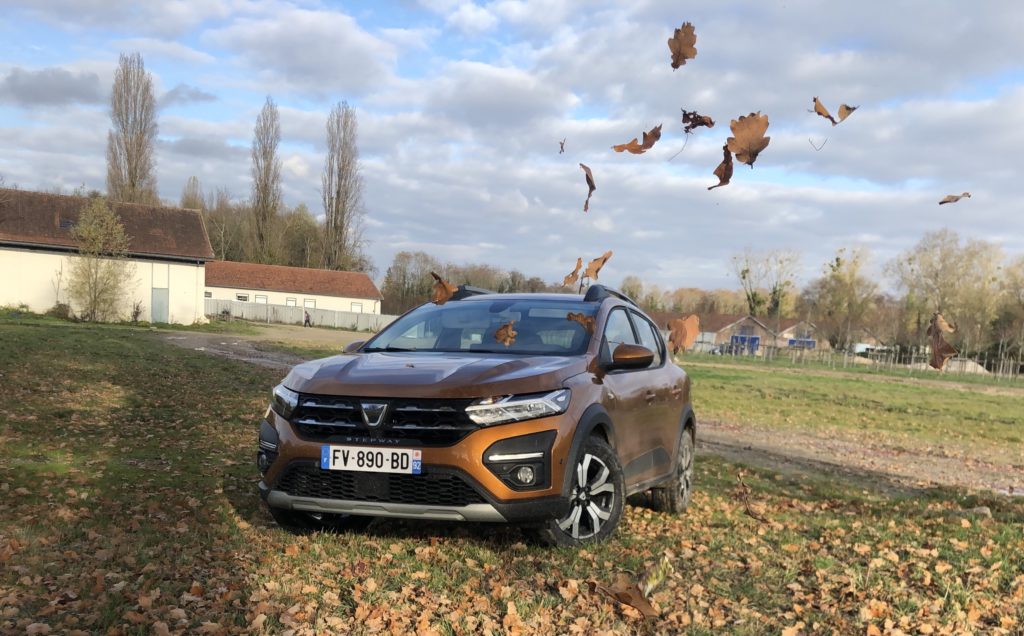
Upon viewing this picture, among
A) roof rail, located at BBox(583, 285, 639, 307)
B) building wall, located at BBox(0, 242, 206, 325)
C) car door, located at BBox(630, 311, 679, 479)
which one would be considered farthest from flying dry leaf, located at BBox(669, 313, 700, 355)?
building wall, located at BBox(0, 242, 206, 325)

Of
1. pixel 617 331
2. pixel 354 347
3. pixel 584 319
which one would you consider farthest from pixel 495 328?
pixel 354 347

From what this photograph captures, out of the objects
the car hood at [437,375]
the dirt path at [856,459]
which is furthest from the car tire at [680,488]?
the dirt path at [856,459]

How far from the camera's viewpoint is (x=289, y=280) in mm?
73375

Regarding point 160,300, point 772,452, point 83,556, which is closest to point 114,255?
point 160,300

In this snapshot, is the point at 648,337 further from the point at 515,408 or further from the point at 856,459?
the point at 856,459

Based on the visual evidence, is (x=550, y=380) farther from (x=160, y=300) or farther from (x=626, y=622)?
(x=160, y=300)

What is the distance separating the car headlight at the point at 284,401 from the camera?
16.0 ft

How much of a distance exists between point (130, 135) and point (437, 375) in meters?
67.1

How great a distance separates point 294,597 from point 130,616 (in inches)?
29.4

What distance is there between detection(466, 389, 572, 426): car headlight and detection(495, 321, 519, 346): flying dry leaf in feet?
3.03

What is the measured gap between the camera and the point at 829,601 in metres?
4.48

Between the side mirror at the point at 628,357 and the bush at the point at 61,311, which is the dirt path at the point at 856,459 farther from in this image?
the bush at the point at 61,311

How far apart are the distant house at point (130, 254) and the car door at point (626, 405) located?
4237 centimetres

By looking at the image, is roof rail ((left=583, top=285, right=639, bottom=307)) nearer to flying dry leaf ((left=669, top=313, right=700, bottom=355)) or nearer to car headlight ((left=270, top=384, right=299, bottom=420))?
flying dry leaf ((left=669, top=313, right=700, bottom=355))
